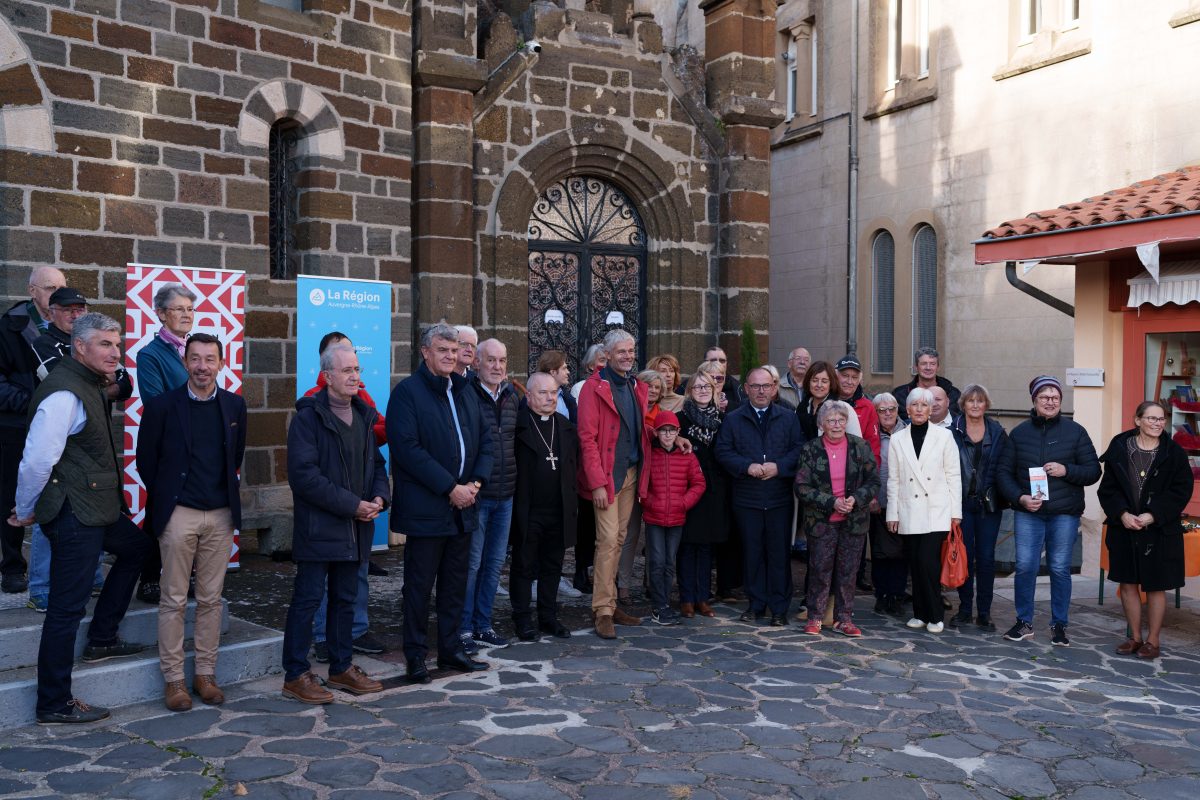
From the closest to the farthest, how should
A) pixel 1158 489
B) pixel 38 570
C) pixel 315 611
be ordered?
pixel 315 611
pixel 38 570
pixel 1158 489

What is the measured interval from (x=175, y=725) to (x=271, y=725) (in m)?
0.45

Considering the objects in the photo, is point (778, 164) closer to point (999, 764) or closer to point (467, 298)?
point (467, 298)

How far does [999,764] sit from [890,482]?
302cm

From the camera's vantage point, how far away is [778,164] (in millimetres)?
20953

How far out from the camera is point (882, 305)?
743 inches

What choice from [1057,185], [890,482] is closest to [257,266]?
[890,482]

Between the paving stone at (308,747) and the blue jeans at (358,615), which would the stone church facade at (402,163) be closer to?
the blue jeans at (358,615)

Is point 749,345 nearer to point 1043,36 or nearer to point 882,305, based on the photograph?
point 1043,36

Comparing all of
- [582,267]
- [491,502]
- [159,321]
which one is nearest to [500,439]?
[491,502]

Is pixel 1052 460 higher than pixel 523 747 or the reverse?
higher

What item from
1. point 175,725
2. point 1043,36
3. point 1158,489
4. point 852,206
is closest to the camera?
point 175,725

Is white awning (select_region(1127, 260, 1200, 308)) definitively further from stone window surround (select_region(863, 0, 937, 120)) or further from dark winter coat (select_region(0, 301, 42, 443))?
stone window surround (select_region(863, 0, 937, 120))

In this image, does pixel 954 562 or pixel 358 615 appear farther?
pixel 954 562

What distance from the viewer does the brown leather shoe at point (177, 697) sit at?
566 centimetres
